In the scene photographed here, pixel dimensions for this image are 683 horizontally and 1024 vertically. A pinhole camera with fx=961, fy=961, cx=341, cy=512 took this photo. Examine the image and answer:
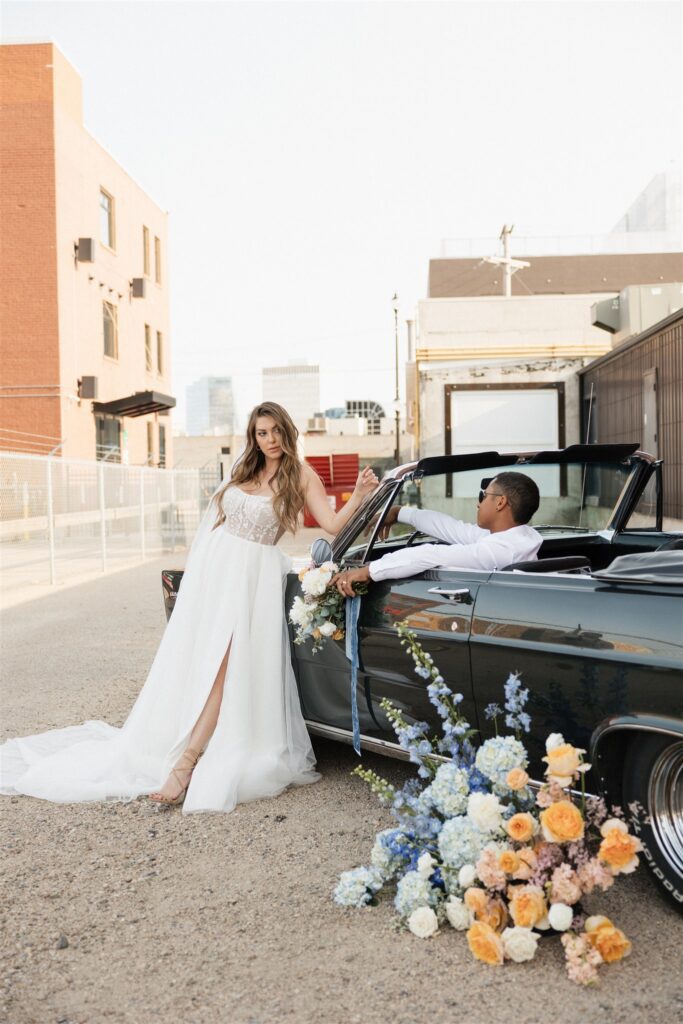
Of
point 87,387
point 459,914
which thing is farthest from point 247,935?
point 87,387

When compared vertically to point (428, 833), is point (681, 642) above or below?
above

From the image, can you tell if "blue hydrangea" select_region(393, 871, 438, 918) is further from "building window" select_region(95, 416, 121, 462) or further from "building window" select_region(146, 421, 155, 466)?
"building window" select_region(146, 421, 155, 466)

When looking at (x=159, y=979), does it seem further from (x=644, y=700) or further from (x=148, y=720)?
(x=148, y=720)

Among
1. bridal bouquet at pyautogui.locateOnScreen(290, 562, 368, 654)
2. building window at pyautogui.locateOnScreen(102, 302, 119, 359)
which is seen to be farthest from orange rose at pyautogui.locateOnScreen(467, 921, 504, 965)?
building window at pyautogui.locateOnScreen(102, 302, 119, 359)

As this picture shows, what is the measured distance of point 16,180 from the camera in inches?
922

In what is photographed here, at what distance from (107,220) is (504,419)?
14.8 m

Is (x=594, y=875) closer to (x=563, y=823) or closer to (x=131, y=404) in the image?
(x=563, y=823)

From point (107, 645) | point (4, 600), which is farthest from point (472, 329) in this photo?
point (107, 645)

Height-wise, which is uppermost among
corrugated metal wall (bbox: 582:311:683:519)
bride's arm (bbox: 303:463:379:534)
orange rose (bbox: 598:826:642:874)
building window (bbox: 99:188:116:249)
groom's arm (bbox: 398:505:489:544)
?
building window (bbox: 99:188:116:249)

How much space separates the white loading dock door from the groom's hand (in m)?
15.8

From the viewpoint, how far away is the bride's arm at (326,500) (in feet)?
13.9

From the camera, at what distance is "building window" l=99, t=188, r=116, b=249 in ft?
90.9

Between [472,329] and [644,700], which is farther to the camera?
[472,329]

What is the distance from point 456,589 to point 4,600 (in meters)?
9.85
